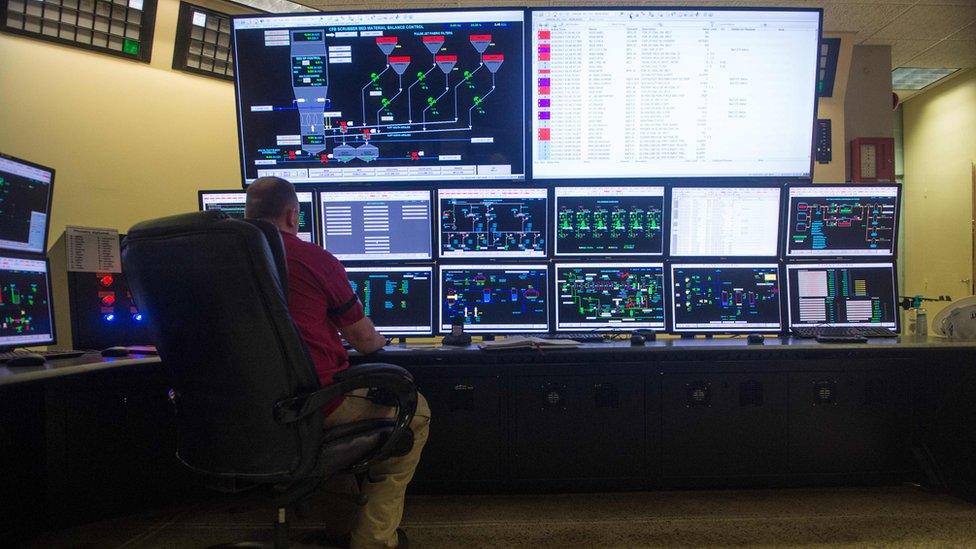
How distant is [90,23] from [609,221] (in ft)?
10.3

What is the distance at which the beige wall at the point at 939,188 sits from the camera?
19.5ft

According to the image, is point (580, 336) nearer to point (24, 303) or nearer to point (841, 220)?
point (841, 220)

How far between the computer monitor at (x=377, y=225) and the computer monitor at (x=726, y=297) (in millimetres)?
1265

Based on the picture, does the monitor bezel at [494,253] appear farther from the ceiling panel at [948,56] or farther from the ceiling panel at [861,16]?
the ceiling panel at [948,56]

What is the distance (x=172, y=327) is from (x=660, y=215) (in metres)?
2.19

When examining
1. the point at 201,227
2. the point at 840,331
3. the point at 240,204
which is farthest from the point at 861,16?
the point at 201,227

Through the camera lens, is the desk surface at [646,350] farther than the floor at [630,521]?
Yes

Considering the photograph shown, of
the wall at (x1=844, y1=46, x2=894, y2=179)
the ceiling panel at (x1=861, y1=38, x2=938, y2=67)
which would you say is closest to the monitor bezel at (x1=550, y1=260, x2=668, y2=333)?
the wall at (x1=844, y1=46, x2=894, y2=179)

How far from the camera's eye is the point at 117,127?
3484 mm

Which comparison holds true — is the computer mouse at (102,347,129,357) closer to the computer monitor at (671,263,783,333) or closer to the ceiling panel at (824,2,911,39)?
the computer monitor at (671,263,783,333)

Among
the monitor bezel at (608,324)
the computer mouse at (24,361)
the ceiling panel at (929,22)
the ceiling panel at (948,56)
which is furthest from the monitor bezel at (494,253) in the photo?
the ceiling panel at (948,56)

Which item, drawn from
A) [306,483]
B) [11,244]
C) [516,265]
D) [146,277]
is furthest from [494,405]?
[11,244]

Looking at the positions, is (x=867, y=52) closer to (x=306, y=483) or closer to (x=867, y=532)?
(x=867, y=532)

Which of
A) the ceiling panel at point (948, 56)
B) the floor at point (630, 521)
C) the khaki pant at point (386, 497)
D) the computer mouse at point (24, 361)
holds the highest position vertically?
the ceiling panel at point (948, 56)
